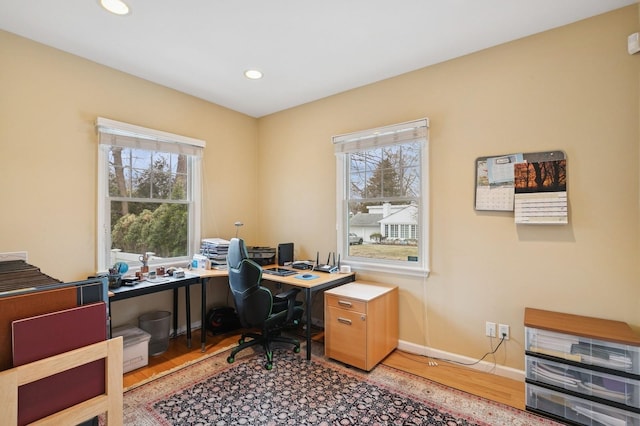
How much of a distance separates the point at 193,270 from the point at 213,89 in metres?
1.96

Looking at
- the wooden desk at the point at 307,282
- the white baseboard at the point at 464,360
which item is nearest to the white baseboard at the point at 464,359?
the white baseboard at the point at 464,360

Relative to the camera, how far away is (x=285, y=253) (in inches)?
143

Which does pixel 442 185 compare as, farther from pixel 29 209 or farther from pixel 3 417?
pixel 29 209

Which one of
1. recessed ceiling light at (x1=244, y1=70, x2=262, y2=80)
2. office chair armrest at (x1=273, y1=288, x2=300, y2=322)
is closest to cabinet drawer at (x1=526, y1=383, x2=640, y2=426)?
office chair armrest at (x1=273, y1=288, x2=300, y2=322)

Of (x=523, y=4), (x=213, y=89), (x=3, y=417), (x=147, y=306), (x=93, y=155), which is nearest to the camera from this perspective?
(x=3, y=417)

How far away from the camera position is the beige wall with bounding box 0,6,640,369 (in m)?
2.09

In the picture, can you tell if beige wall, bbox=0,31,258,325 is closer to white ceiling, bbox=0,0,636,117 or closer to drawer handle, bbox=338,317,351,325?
white ceiling, bbox=0,0,636,117

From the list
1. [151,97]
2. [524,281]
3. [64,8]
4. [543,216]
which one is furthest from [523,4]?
[151,97]

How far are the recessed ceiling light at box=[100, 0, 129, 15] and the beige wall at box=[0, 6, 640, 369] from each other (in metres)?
0.90

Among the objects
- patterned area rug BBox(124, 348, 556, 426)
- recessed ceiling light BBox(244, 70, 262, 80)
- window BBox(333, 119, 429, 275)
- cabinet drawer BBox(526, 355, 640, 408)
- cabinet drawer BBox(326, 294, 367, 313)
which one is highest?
recessed ceiling light BBox(244, 70, 262, 80)

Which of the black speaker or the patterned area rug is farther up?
the black speaker

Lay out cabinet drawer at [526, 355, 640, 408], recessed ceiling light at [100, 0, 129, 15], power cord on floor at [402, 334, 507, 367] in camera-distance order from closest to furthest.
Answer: cabinet drawer at [526, 355, 640, 408], recessed ceiling light at [100, 0, 129, 15], power cord on floor at [402, 334, 507, 367]

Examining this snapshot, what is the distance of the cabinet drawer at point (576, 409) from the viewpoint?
1785mm

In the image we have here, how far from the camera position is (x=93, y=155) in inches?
108
